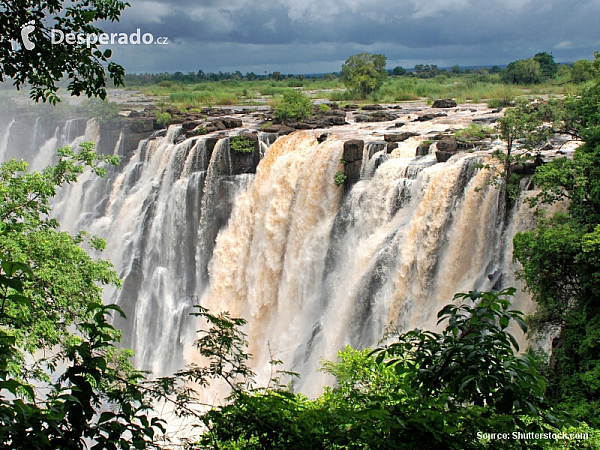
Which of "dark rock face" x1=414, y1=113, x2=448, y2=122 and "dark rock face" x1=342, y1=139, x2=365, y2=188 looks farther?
"dark rock face" x1=414, y1=113, x2=448, y2=122

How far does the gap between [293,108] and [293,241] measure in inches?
390

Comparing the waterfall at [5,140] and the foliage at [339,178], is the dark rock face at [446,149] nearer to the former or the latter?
the foliage at [339,178]

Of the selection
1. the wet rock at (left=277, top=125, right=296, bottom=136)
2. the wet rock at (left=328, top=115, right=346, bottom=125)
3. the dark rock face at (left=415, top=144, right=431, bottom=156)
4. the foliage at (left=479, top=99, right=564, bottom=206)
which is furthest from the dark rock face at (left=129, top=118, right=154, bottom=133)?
the foliage at (left=479, top=99, right=564, bottom=206)

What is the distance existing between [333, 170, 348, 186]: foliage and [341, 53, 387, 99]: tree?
21.7 m

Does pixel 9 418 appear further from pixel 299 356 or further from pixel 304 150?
pixel 304 150

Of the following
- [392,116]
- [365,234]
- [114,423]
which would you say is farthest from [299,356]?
[392,116]

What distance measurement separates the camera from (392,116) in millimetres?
27750

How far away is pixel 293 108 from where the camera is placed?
2645 cm

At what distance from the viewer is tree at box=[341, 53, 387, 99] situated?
125 ft

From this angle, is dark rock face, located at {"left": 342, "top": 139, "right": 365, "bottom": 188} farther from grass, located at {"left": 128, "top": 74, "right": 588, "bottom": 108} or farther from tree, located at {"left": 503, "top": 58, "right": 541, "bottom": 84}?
tree, located at {"left": 503, "top": 58, "right": 541, "bottom": 84}

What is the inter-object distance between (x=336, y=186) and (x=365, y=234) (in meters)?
2.23

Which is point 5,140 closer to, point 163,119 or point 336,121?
point 163,119

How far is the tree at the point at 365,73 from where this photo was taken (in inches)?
1497

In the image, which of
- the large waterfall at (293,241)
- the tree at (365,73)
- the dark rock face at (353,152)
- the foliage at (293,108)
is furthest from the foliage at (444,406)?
the tree at (365,73)
